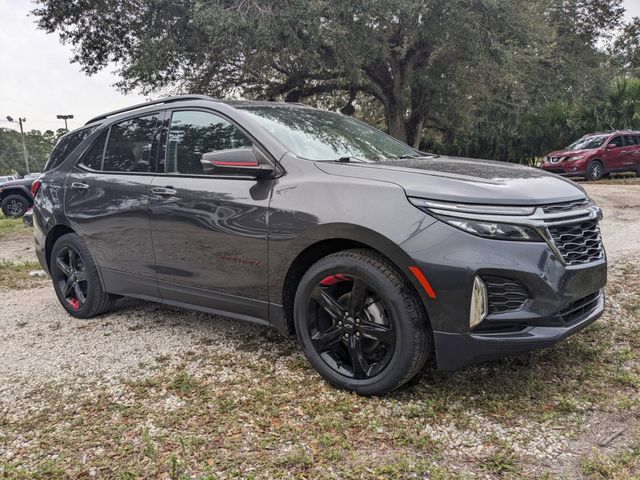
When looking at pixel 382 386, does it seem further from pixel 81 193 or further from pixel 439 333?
pixel 81 193

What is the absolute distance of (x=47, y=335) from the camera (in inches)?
163

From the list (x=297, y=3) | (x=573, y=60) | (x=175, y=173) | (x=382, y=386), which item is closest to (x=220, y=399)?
(x=382, y=386)

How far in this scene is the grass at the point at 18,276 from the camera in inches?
247

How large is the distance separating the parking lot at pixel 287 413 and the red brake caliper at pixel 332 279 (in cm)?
61

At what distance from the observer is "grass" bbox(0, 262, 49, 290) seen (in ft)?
20.6

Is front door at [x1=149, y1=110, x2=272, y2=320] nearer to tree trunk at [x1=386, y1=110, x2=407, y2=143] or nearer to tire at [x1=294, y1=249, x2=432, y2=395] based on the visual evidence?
tire at [x1=294, y1=249, x2=432, y2=395]

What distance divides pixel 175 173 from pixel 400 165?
159cm

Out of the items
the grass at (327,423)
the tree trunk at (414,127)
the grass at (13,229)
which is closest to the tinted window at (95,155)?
the grass at (327,423)

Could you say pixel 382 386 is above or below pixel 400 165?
below

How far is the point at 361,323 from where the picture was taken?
108 inches

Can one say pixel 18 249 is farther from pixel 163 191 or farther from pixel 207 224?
pixel 207 224

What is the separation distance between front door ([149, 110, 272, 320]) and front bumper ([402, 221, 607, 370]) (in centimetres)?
105

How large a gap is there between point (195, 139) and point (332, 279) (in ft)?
4.99

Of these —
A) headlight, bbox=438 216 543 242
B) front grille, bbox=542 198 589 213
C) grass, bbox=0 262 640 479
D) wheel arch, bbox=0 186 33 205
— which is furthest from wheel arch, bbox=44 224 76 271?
wheel arch, bbox=0 186 33 205
